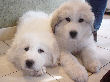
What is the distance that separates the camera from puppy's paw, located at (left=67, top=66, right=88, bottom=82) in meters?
1.61

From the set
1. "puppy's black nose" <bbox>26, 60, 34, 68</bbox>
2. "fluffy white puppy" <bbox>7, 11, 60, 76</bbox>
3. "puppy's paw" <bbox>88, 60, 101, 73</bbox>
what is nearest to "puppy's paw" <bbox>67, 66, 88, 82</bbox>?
"puppy's paw" <bbox>88, 60, 101, 73</bbox>

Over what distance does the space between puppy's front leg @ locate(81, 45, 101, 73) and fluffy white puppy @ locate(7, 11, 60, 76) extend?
0.27m

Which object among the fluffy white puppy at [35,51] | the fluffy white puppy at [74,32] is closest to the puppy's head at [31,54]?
the fluffy white puppy at [35,51]

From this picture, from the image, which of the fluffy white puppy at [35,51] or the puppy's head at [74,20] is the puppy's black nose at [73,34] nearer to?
the puppy's head at [74,20]

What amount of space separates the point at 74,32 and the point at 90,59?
0.32 meters

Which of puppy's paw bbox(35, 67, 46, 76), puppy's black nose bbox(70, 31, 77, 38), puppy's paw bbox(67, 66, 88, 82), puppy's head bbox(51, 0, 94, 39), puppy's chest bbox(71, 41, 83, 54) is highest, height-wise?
puppy's head bbox(51, 0, 94, 39)

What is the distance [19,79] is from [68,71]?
431 millimetres

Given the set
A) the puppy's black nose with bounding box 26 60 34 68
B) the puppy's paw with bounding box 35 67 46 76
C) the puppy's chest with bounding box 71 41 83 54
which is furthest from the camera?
the puppy's chest with bounding box 71 41 83 54

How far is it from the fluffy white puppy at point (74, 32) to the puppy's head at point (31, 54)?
163mm

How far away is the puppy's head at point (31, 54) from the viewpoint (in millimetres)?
1593

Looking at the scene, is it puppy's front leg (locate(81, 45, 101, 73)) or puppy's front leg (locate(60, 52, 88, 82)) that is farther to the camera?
puppy's front leg (locate(81, 45, 101, 73))

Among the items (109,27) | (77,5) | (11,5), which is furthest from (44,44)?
(109,27)

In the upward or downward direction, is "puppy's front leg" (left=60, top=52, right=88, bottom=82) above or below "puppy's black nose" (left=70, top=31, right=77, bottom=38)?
below

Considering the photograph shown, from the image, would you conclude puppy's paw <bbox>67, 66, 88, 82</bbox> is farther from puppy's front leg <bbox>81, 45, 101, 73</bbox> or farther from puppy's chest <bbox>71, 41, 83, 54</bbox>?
puppy's chest <bbox>71, 41, 83, 54</bbox>
